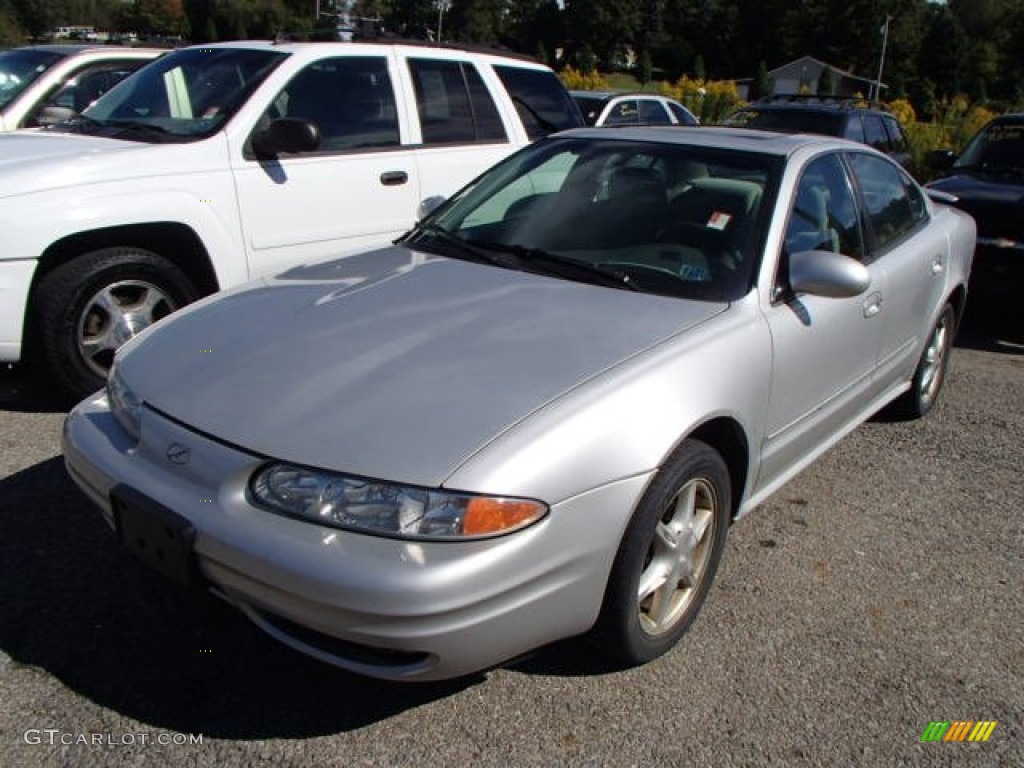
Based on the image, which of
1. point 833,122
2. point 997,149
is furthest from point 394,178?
point 833,122

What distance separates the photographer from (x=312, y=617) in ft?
7.04

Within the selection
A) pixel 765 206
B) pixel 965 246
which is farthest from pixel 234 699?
pixel 965 246

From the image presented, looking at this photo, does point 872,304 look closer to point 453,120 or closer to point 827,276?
point 827,276

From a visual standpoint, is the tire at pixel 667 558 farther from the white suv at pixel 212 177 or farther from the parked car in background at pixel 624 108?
the parked car in background at pixel 624 108

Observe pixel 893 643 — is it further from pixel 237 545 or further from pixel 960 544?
pixel 237 545

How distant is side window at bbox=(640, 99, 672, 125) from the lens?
41.8 ft

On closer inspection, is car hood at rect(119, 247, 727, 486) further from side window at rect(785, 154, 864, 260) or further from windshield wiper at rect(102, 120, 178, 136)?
windshield wiper at rect(102, 120, 178, 136)

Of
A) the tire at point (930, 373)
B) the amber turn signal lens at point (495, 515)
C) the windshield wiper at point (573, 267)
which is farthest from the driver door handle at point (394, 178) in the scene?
the amber turn signal lens at point (495, 515)

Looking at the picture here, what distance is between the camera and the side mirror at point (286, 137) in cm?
469

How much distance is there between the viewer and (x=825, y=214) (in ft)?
11.9

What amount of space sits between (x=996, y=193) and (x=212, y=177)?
5.84 metres

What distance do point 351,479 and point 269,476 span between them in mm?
225

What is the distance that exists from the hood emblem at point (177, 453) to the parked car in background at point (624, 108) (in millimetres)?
9596

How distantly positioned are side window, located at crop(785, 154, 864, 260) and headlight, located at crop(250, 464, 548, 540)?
1.70 meters
